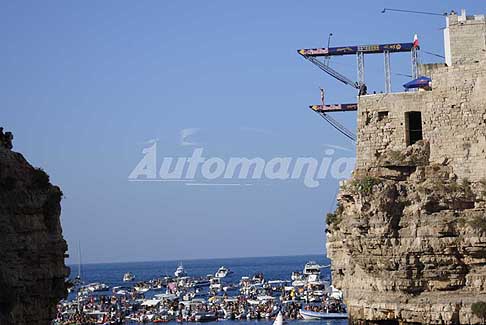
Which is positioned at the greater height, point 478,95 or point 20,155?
point 478,95

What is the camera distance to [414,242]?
30.8 meters

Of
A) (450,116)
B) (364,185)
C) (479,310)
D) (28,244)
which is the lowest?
(479,310)

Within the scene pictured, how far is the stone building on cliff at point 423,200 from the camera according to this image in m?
30.2

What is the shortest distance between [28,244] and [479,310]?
48.0 feet

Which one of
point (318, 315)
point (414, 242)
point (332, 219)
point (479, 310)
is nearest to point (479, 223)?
point (414, 242)

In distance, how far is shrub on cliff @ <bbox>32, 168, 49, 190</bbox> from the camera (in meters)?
24.7

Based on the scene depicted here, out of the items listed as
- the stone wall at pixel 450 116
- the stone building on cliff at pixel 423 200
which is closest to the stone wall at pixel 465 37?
the stone building on cliff at pixel 423 200

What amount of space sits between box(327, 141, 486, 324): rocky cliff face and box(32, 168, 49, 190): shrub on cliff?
12143 millimetres

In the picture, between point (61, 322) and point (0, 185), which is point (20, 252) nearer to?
point (0, 185)

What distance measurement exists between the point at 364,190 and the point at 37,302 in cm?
1339

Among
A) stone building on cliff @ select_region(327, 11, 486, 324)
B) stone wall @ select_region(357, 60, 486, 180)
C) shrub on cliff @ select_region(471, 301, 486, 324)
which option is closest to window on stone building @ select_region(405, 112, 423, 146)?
stone building on cliff @ select_region(327, 11, 486, 324)

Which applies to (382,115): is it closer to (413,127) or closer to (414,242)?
(413,127)

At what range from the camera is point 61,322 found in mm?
59094

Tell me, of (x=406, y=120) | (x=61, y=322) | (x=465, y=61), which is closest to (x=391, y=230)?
(x=406, y=120)
